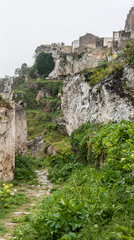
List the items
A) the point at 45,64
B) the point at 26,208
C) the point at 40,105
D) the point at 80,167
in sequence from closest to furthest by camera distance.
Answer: the point at 26,208
the point at 80,167
the point at 40,105
the point at 45,64

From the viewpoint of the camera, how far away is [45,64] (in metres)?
48.5

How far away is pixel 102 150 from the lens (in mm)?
5859

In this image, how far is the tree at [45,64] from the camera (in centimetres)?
4794

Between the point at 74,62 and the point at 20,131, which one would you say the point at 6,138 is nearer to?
the point at 20,131

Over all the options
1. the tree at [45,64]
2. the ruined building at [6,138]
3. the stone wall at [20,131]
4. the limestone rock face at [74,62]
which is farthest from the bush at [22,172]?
the tree at [45,64]

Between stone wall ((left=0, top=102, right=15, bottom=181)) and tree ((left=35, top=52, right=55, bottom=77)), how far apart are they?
41.1 metres

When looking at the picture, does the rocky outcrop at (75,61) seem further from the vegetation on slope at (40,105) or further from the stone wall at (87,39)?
the vegetation on slope at (40,105)

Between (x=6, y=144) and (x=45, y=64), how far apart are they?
1710 inches

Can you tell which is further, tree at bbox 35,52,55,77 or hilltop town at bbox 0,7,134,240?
tree at bbox 35,52,55,77

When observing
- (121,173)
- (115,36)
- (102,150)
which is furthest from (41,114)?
(121,173)

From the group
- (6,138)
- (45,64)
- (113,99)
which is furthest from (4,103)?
(45,64)

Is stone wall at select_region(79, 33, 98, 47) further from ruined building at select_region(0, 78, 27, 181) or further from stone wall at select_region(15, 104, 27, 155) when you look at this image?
ruined building at select_region(0, 78, 27, 181)

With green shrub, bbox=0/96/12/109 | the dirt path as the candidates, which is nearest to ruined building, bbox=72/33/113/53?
green shrub, bbox=0/96/12/109

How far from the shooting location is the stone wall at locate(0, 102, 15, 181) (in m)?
7.27
